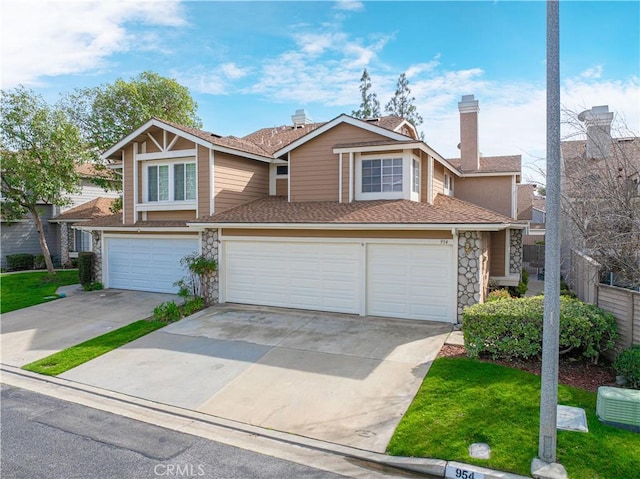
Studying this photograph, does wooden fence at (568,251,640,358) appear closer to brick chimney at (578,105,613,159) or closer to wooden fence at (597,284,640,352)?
wooden fence at (597,284,640,352)

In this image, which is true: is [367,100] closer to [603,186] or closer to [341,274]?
[341,274]

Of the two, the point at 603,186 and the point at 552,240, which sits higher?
the point at 603,186

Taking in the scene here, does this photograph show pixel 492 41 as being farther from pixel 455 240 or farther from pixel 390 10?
pixel 455 240

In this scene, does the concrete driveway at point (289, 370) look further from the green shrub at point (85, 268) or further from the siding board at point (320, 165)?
the green shrub at point (85, 268)

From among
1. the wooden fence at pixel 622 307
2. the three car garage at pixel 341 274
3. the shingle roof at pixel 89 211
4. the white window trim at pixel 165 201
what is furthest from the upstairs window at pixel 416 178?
the shingle roof at pixel 89 211

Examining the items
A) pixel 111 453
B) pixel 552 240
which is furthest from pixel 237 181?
pixel 552 240

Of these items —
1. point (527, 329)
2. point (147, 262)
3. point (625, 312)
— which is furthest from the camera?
point (147, 262)

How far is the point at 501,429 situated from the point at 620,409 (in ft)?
5.48

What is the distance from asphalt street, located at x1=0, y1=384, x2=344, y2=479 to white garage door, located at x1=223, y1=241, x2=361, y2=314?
22.2ft

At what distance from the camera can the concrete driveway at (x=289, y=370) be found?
674 cm

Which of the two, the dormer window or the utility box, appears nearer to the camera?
the utility box

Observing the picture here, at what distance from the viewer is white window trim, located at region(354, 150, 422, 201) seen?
44.6 ft

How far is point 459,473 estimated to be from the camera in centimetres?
517

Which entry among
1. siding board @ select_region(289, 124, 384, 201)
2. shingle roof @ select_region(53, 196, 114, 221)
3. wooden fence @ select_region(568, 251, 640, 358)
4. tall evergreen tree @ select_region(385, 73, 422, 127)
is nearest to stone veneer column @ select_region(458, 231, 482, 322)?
wooden fence @ select_region(568, 251, 640, 358)
